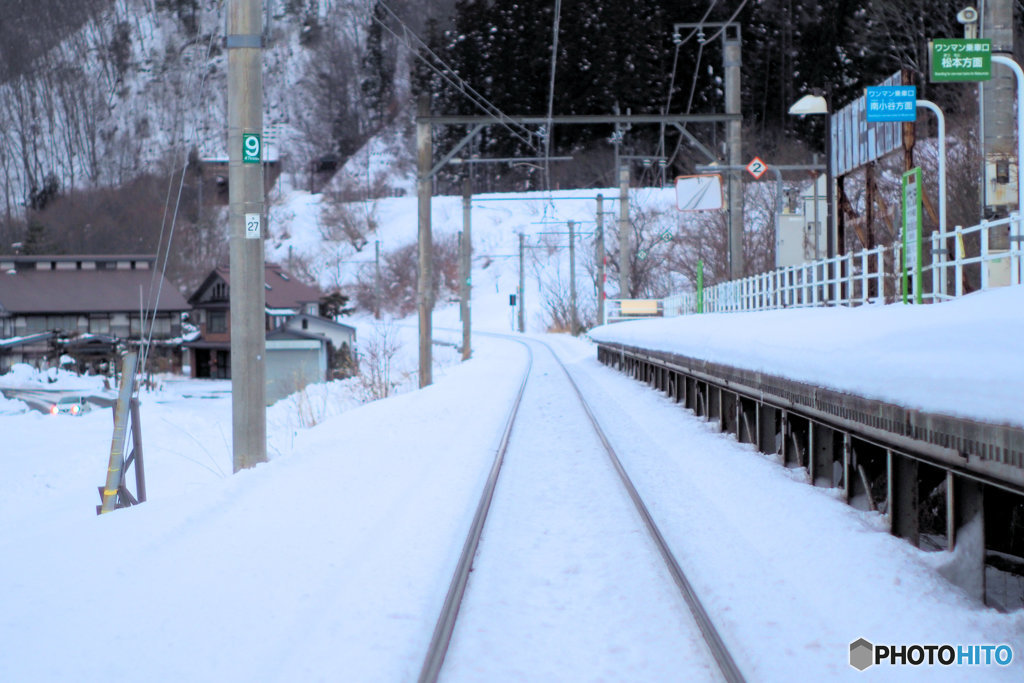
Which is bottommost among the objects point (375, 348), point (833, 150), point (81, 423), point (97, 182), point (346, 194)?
point (81, 423)

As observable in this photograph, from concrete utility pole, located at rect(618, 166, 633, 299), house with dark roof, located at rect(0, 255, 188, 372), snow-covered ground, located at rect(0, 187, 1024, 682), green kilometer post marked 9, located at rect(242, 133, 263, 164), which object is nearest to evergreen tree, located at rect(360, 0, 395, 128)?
house with dark roof, located at rect(0, 255, 188, 372)

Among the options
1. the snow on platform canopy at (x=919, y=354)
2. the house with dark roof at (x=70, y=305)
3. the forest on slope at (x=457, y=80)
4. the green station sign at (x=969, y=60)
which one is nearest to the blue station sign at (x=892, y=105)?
the green station sign at (x=969, y=60)

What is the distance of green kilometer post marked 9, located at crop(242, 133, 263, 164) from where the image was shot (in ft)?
32.6

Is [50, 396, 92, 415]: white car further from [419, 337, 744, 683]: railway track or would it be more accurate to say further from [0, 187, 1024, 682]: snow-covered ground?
[0, 187, 1024, 682]: snow-covered ground

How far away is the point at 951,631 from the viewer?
16.4ft

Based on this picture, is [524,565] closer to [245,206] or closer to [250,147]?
[245,206]

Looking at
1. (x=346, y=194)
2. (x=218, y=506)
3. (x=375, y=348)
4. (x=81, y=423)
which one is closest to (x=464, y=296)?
(x=375, y=348)

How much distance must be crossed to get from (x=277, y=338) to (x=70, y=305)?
37.0 ft

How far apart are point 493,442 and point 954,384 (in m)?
7.44

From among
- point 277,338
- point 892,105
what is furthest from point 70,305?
point 892,105

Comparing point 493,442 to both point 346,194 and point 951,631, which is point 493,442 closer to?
point 951,631

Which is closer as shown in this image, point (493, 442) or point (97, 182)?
point (493, 442)

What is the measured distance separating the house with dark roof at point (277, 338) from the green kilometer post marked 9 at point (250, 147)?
43957mm
